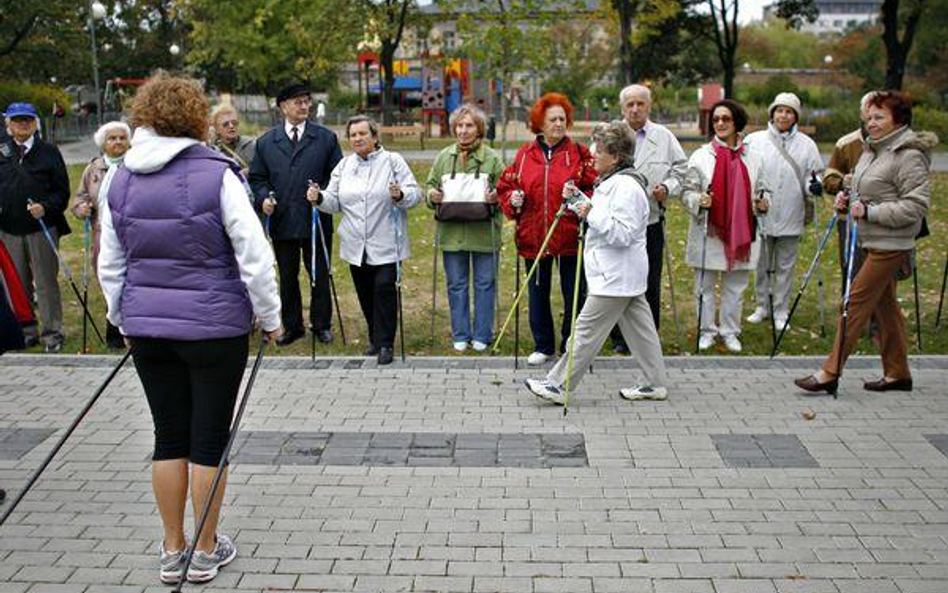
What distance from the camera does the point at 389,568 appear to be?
463cm

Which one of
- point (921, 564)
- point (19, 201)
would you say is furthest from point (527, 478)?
point (19, 201)

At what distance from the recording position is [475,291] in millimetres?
8445

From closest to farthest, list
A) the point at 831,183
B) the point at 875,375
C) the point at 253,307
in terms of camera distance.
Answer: the point at 253,307 < the point at 875,375 < the point at 831,183

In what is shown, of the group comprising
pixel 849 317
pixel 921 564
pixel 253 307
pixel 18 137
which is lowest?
pixel 921 564

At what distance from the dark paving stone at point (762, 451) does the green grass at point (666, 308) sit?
84.1 inches

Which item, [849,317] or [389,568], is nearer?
[389,568]

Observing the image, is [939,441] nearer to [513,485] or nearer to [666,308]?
[513,485]

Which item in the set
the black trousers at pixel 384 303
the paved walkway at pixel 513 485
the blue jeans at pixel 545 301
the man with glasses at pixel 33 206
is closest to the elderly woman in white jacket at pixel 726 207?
the paved walkway at pixel 513 485

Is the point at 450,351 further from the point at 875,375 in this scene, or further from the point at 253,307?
the point at 253,307

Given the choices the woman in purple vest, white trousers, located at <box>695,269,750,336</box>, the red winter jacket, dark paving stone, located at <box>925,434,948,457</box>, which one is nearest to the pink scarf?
white trousers, located at <box>695,269,750,336</box>

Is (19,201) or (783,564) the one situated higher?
(19,201)

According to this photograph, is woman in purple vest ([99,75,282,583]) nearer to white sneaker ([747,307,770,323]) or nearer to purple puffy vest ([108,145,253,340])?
purple puffy vest ([108,145,253,340])

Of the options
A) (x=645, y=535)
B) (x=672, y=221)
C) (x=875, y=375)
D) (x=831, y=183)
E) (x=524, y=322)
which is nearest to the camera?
(x=645, y=535)

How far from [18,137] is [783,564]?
22.8ft
